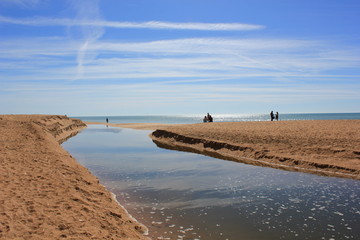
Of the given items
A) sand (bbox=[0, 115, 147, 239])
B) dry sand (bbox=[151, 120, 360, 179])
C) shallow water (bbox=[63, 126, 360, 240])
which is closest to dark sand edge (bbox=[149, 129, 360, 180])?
dry sand (bbox=[151, 120, 360, 179])

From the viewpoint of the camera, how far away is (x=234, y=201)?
41.4 ft

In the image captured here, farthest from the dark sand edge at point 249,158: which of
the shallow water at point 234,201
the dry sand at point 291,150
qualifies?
the shallow water at point 234,201

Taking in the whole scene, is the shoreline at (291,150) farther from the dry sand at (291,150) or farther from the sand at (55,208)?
the sand at (55,208)

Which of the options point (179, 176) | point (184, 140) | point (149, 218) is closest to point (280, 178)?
point (179, 176)

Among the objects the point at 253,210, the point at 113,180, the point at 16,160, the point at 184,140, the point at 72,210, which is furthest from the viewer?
the point at 184,140

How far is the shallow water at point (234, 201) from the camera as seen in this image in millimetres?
9586

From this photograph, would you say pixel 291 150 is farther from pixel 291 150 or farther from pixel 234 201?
pixel 234 201

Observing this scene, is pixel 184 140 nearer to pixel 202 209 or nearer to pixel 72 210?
pixel 202 209

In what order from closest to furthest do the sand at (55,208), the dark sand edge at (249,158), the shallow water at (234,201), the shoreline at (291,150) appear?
the sand at (55,208), the shallow water at (234,201), the dark sand edge at (249,158), the shoreline at (291,150)

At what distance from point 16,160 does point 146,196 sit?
7.27m

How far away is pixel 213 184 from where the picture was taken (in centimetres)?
1570

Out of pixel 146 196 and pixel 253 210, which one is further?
pixel 146 196

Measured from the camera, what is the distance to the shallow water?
9.59 metres

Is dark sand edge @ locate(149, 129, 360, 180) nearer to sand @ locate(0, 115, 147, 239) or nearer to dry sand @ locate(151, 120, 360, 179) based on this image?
dry sand @ locate(151, 120, 360, 179)
